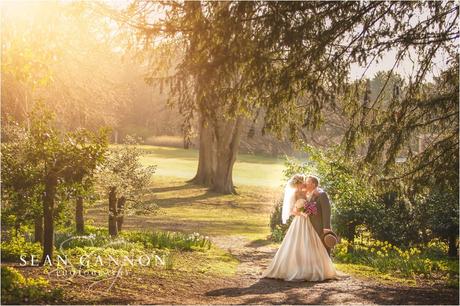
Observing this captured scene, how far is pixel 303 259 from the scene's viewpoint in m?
10.7

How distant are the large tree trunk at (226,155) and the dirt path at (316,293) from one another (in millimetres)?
20630

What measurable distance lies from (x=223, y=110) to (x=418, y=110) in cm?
313

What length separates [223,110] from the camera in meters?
9.66

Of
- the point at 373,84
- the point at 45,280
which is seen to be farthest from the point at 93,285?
the point at 373,84

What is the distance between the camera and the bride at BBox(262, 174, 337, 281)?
34.8ft

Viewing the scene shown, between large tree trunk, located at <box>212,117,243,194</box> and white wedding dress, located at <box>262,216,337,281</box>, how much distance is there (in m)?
21.3

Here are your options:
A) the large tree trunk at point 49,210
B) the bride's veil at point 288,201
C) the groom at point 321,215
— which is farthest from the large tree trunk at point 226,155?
the large tree trunk at point 49,210

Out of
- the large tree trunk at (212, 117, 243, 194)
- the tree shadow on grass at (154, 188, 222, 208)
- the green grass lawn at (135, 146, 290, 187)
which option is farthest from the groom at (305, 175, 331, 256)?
the green grass lawn at (135, 146, 290, 187)

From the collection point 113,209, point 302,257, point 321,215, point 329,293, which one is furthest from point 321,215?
point 113,209

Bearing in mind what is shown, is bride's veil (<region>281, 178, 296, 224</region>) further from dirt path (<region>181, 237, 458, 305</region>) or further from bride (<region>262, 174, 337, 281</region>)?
dirt path (<region>181, 237, 458, 305</region>)

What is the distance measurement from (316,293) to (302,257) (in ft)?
4.34

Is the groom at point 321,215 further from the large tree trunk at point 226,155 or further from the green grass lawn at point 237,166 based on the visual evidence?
the green grass lawn at point 237,166

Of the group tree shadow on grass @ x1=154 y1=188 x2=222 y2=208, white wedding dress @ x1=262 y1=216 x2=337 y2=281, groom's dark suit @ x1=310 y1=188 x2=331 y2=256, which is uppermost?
groom's dark suit @ x1=310 y1=188 x2=331 y2=256

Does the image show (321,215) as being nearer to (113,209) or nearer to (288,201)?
(288,201)
